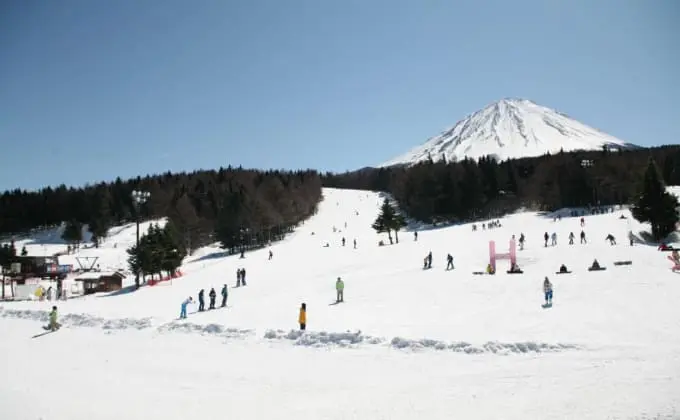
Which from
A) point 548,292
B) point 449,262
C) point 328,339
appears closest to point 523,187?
point 449,262

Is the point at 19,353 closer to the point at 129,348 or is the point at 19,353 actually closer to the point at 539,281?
the point at 129,348

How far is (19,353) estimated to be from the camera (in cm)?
2019

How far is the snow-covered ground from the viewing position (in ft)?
35.8

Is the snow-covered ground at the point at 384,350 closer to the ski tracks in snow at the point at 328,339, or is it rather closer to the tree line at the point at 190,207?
the ski tracks in snow at the point at 328,339

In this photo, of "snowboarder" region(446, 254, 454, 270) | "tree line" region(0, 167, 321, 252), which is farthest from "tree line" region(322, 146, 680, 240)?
"snowboarder" region(446, 254, 454, 270)

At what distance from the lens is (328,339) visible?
56.1ft

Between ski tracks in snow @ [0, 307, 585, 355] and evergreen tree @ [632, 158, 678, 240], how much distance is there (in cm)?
3931

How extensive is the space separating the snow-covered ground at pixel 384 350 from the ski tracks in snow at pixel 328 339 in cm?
6

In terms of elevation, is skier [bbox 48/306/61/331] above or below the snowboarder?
below

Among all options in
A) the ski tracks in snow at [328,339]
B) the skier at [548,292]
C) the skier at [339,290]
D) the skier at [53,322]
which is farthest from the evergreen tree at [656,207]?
the skier at [53,322]

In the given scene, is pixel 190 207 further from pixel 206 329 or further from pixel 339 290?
pixel 206 329

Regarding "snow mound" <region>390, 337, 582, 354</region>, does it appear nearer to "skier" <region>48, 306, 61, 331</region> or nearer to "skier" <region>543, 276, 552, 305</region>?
"skier" <region>543, 276, 552, 305</region>

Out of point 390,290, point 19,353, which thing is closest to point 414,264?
point 390,290

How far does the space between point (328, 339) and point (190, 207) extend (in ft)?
209
